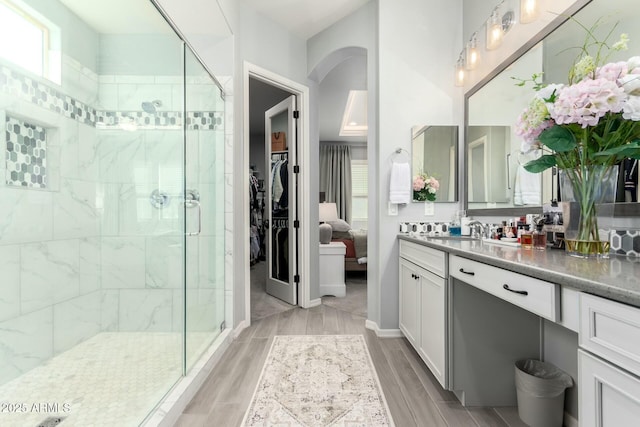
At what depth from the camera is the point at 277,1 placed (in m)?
2.87

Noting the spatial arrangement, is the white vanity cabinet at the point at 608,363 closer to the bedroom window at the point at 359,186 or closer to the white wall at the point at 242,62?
the white wall at the point at 242,62

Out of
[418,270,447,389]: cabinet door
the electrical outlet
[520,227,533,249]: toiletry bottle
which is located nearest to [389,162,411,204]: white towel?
the electrical outlet

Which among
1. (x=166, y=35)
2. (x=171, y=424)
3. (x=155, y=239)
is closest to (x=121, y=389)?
(x=171, y=424)

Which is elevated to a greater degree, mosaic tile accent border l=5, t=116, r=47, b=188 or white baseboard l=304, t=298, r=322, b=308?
mosaic tile accent border l=5, t=116, r=47, b=188

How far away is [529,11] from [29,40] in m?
2.86

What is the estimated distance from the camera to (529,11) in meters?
1.79

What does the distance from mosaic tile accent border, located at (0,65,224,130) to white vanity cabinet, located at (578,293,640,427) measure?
2306 millimetres

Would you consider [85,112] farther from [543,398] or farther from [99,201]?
[543,398]

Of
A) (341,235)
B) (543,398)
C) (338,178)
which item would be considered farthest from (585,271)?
(338,178)

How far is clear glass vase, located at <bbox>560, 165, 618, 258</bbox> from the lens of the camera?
3.80ft

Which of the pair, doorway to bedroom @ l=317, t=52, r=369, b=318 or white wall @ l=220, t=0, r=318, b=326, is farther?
doorway to bedroom @ l=317, t=52, r=369, b=318

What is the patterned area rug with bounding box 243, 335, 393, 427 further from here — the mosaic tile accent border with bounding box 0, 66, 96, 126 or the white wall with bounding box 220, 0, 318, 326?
the mosaic tile accent border with bounding box 0, 66, 96, 126

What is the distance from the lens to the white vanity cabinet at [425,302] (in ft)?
5.65

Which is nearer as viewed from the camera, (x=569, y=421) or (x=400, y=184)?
(x=569, y=421)
